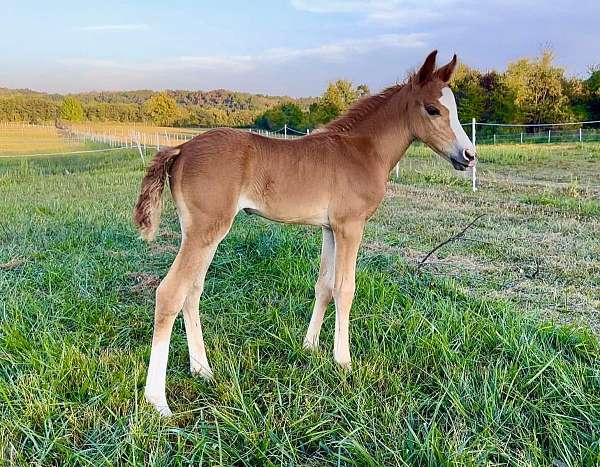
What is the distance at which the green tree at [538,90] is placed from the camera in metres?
31.9

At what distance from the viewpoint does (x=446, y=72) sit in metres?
2.82

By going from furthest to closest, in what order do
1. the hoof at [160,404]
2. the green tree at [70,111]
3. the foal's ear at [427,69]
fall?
the green tree at [70,111] < the foal's ear at [427,69] < the hoof at [160,404]

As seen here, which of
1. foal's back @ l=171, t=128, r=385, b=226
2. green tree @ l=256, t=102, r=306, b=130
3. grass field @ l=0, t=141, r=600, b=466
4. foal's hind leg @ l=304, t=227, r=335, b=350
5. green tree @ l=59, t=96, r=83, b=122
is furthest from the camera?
green tree @ l=59, t=96, r=83, b=122

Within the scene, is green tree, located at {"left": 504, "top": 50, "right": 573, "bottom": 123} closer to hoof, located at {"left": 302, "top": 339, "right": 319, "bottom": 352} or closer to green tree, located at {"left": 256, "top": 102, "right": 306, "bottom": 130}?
green tree, located at {"left": 256, "top": 102, "right": 306, "bottom": 130}

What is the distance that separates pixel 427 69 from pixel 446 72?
15cm

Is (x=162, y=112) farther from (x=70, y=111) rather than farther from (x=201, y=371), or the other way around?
(x=201, y=371)

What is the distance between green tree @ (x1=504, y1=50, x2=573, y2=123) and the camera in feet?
105

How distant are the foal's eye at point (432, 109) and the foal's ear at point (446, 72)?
19 centimetres

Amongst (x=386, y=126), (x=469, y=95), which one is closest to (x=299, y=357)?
(x=386, y=126)

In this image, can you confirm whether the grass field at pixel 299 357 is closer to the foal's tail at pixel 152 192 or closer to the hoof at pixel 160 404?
the hoof at pixel 160 404

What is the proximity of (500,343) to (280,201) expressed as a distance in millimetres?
1583

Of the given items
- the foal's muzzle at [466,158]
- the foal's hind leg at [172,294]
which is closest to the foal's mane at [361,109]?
the foal's muzzle at [466,158]

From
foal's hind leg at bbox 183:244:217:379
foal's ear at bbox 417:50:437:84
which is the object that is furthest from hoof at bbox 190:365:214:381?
foal's ear at bbox 417:50:437:84

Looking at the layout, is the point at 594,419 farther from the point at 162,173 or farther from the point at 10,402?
the point at 10,402
